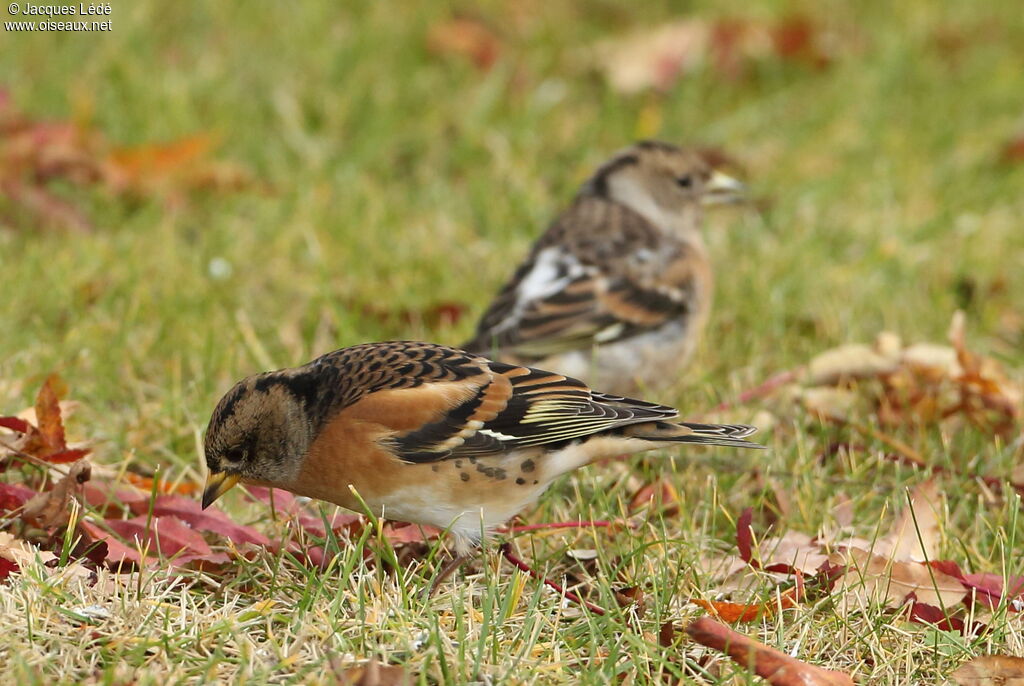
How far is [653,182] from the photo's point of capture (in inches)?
255

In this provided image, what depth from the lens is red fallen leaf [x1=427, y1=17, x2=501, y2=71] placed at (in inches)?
312

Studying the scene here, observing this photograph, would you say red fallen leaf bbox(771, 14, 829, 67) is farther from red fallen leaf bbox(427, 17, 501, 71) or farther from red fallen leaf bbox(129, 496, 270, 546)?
red fallen leaf bbox(129, 496, 270, 546)

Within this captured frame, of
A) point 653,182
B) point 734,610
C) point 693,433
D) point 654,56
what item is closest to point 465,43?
point 654,56

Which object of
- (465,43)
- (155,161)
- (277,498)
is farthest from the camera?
(465,43)

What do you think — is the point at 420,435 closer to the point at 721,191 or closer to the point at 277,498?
the point at 277,498

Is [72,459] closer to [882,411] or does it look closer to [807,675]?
[807,675]

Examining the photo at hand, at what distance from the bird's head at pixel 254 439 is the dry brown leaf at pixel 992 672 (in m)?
1.78

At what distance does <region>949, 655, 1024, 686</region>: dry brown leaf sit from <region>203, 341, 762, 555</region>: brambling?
0.96m

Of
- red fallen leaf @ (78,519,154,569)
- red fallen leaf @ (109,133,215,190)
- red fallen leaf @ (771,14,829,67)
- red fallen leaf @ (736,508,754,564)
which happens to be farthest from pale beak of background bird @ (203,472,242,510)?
red fallen leaf @ (771,14,829,67)

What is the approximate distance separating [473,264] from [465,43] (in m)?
Answer: 2.19

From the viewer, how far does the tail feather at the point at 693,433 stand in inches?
154

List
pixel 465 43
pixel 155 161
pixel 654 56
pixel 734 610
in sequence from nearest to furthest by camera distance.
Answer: pixel 734 610, pixel 155 161, pixel 465 43, pixel 654 56

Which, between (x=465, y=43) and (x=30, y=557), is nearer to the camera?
(x=30, y=557)

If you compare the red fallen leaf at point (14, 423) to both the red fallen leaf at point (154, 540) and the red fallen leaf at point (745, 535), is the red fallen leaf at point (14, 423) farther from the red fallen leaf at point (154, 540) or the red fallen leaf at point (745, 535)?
the red fallen leaf at point (745, 535)
